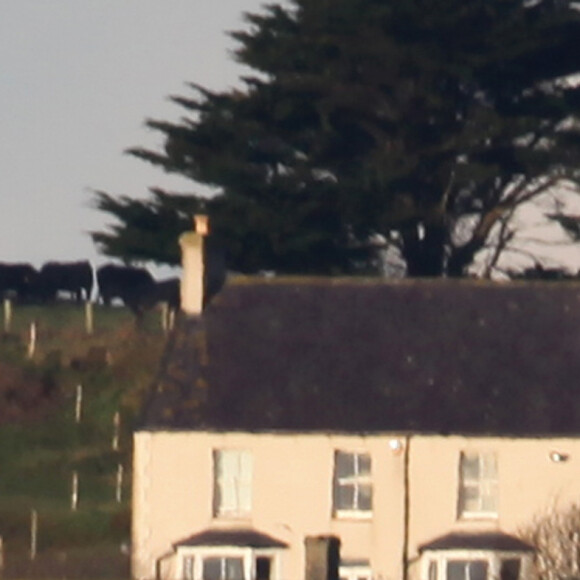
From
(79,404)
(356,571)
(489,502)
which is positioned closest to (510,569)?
(489,502)

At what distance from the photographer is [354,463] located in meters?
46.0

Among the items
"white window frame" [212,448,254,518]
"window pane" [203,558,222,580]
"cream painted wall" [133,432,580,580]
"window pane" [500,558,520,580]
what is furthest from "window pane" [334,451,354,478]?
"window pane" [500,558,520,580]

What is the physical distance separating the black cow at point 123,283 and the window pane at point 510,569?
22834 millimetres

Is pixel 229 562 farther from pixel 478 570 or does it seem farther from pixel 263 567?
pixel 478 570

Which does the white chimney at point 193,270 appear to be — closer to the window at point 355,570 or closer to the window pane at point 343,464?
the window pane at point 343,464

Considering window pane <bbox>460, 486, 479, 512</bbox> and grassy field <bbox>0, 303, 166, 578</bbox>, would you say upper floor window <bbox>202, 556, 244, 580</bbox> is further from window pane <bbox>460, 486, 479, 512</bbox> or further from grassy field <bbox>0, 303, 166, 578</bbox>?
window pane <bbox>460, 486, 479, 512</bbox>

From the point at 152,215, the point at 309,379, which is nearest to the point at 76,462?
the point at 152,215

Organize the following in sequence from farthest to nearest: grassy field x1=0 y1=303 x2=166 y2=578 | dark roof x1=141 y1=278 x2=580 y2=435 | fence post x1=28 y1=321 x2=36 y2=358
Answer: fence post x1=28 y1=321 x2=36 y2=358
grassy field x1=0 y1=303 x2=166 y2=578
dark roof x1=141 y1=278 x2=580 y2=435

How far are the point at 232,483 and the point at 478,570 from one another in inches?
151

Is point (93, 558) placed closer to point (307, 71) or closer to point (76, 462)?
point (76, 462)

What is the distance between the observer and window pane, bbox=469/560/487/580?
45312 mm

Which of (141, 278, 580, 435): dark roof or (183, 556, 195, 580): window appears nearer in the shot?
(183, 556, 195, 580): window

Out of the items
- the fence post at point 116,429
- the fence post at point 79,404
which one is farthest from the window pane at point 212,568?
the fence post at point 79,404

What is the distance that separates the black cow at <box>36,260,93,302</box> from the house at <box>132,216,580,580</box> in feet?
72.3
